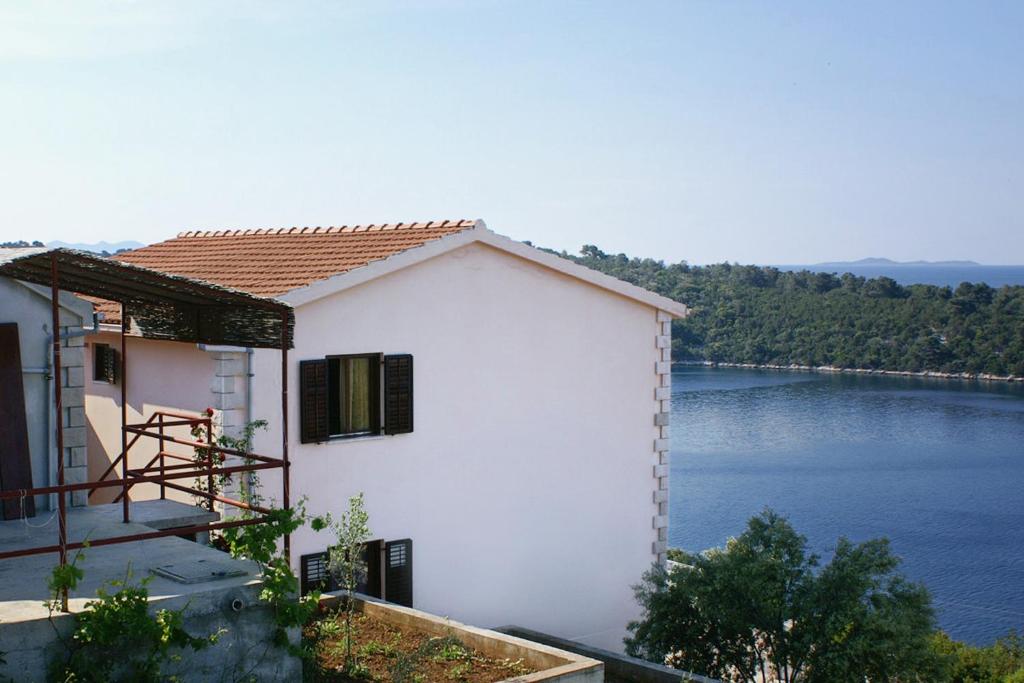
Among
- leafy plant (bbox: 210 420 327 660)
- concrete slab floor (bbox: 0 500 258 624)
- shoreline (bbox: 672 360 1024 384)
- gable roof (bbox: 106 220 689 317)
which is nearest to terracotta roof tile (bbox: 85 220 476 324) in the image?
gable roof (bbox: 106 220 689 317)

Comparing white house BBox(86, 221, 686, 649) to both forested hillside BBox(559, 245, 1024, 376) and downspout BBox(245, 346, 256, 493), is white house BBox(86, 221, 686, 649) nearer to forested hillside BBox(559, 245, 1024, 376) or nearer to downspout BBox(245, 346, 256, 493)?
downspout BBox(245, 346, 256, 493)

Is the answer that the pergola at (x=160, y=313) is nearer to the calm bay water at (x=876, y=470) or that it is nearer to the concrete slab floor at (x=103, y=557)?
the concrete slab floor at (x=103, y=557)

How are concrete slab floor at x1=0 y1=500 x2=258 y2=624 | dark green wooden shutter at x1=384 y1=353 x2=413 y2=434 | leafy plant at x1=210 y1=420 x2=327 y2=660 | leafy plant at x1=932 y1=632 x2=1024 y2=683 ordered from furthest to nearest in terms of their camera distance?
leafy plant at x1=932 y1=632 x2=1024 y2=683, dark green wooden shutter at x1=384 y1=353 x2=413 y2=434, leafy plant at x1=210 y1=420 x2=327 y2=660, concrete slab floor at x1=0 y1=500 x2=258 y2=624

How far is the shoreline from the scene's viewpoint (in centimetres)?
7456

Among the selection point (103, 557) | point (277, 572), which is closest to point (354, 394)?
point (103, 557)

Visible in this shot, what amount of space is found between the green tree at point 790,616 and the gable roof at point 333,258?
4.19m

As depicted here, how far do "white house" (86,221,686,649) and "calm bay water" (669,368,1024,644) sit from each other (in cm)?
1297

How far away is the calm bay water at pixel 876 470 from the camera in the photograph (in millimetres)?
39906

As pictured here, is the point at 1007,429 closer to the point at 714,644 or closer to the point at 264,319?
the point at 714,644

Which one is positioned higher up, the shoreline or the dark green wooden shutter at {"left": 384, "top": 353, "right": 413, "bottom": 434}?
the dark green wooden shutter at {"left": 384, "top": 353, "right": 413, "bottom": 434}

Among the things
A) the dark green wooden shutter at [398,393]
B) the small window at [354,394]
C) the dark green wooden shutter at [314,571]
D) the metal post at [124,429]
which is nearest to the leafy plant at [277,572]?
the metal post at [124,429]

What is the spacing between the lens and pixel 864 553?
43.1 feet

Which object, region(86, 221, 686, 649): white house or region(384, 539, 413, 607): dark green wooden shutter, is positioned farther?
region(384, 539, 413, 607): dark green wooden shutter

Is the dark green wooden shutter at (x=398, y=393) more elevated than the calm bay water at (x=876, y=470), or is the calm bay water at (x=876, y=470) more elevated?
the dark green wooden shutter at (x=398, y=393)
